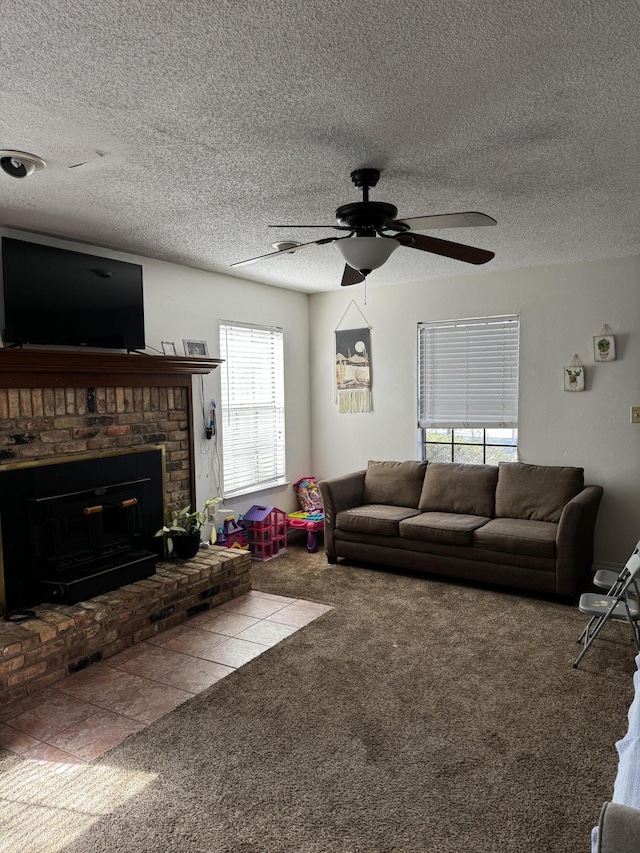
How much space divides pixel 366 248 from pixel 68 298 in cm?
214

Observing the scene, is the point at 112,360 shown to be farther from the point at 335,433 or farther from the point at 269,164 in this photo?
the point at 335,433

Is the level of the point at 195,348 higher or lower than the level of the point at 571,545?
higher

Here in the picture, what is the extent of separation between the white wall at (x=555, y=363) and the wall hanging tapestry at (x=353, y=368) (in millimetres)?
75

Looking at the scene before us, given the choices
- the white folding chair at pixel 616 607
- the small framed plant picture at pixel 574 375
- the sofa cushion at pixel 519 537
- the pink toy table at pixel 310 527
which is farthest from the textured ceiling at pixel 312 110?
the pink toy table at pixel 310 527

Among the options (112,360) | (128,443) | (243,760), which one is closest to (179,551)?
(128,443)

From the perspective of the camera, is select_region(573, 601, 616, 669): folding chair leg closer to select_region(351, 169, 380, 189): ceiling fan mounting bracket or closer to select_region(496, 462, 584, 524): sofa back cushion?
select_region(496, 462, 584, 524): sofa back cushion

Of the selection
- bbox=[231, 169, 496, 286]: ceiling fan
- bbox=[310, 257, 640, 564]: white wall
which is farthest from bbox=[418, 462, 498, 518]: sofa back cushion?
bbox=[231, 169, 496, 286]: ceiling fan

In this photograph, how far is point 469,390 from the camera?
5316 millimetres

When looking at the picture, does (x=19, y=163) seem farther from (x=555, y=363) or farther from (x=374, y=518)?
(x=555, y=363)

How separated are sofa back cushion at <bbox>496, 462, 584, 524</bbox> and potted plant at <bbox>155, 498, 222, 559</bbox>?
2429 millimetres

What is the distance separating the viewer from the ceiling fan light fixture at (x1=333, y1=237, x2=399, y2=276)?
252 cm

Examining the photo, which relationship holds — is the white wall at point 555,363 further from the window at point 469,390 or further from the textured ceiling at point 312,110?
the textured ceiling at point 312,110

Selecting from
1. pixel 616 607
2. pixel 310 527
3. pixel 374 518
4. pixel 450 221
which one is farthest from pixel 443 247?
pixel 310 527

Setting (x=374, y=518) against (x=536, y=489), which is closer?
(x=536, y=489)
